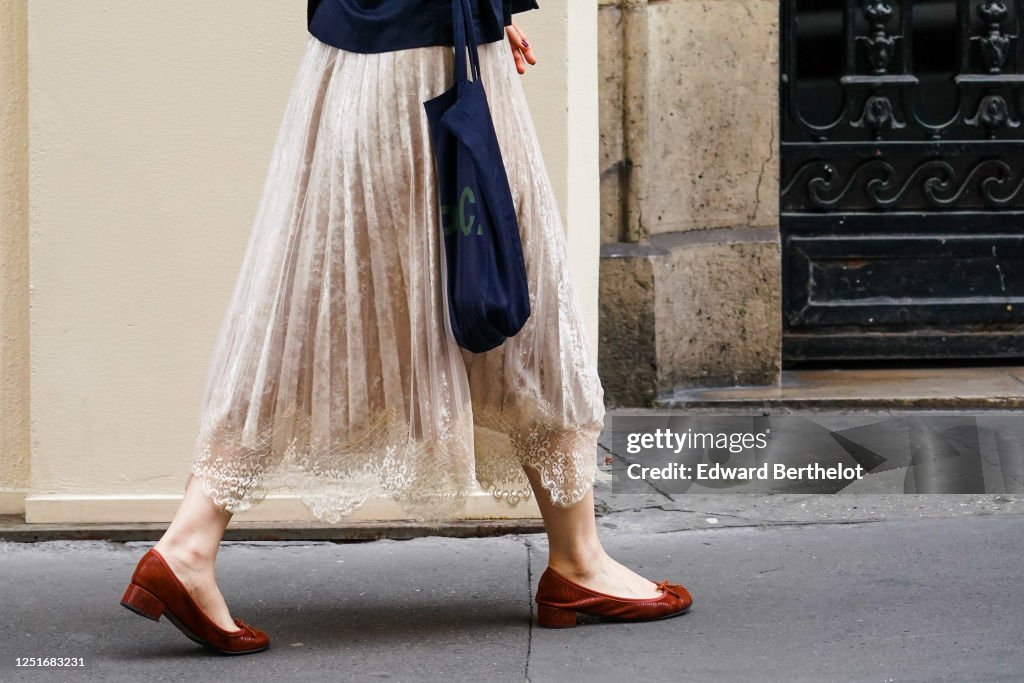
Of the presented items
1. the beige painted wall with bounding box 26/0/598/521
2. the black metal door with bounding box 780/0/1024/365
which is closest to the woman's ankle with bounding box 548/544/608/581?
the beige painted wall with bounding box 26/0/598/521

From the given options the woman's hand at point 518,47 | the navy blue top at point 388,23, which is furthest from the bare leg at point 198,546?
the woman's hand at point 518,47

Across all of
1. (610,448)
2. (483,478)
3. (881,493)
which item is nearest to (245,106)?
(483,478)

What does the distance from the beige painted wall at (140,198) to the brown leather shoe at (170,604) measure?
1.10m

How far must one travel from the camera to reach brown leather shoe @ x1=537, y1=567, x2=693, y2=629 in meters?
3.53

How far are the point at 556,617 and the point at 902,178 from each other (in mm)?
3405

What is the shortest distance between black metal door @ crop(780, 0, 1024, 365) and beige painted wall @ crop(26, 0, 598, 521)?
222 centimetres

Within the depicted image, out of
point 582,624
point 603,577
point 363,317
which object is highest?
point 363,317

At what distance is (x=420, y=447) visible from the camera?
3307 mm

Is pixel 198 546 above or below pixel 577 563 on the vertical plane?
above

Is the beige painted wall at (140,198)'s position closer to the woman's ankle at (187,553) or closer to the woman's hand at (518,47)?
the woman's hand at (518,47)

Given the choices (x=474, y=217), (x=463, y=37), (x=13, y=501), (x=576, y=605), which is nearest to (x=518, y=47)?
(x=463, y=37)

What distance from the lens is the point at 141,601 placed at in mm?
3188

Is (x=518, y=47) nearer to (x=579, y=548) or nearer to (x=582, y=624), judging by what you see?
(x=579, y=548)

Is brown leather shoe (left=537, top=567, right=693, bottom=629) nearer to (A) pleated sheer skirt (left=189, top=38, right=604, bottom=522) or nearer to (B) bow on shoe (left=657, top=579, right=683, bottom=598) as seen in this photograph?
(B) bow on shoe (left=657, top=579, right=683, bottom=598)
